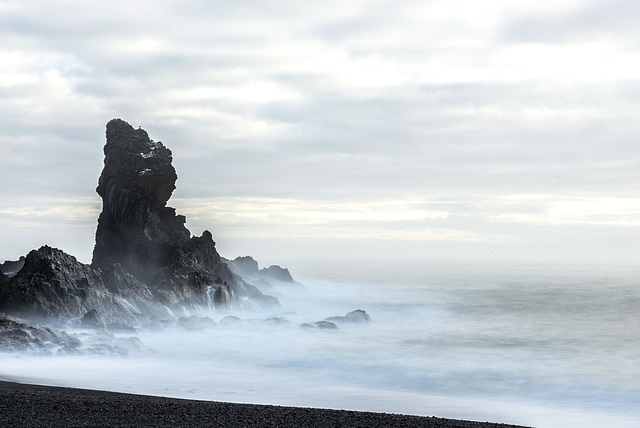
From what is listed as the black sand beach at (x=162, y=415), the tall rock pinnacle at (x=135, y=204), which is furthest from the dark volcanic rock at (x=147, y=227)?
the black sand beach at (x=162, y=415)

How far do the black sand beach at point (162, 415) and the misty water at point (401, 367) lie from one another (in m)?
3.90

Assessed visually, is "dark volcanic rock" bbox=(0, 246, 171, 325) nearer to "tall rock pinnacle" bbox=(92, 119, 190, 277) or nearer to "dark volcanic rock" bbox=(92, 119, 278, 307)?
"dark volcanic rock" bbox=(92, 119, 278, 307)

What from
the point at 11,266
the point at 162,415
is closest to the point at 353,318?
the point at 11,266

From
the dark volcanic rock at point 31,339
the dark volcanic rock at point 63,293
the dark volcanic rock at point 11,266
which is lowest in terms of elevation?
the dark volcanic rock at point 31,339

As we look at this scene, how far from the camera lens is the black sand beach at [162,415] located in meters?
11.9

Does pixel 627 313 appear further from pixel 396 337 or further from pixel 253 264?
pixel 253 264

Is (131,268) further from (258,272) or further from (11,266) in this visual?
(258,272)

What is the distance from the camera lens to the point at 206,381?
21609 mm

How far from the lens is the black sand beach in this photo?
11.9 meters

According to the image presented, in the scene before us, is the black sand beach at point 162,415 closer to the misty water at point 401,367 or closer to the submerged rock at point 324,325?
the misty water at point 401,367

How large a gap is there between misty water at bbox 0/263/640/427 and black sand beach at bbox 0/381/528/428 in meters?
3.90

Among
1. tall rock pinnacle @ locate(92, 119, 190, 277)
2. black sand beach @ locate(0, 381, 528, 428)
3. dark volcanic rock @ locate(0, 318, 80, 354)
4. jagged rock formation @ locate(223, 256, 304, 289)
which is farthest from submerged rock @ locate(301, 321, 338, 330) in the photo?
jagged rock formation @ locate(223, 256, 304, 289)

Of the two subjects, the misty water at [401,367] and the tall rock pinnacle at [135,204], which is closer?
the misty water at [401,367]

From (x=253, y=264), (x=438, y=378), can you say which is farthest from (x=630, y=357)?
(x=253, y=264)
